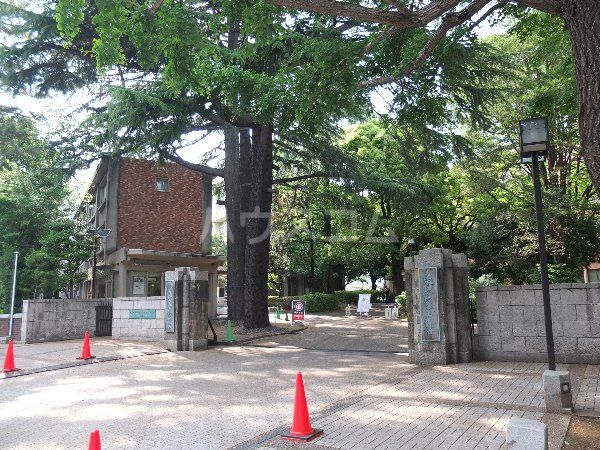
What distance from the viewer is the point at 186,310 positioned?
14.2 meters

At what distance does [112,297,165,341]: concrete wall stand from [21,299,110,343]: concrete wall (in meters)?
1.17

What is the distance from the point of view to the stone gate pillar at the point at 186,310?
14227mm

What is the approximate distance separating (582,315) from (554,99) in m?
5.58

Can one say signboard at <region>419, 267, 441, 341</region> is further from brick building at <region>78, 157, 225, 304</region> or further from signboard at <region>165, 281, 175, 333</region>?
brick building at <region>78, 157, 225, 304</region>

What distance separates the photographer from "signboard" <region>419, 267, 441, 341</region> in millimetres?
10750

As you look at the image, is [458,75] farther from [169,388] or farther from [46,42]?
[46,42]

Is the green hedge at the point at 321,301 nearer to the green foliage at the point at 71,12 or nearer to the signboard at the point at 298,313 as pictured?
the signboard at the point at 298,313

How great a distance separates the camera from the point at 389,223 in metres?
30.6

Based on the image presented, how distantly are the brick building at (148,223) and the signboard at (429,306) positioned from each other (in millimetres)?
16009

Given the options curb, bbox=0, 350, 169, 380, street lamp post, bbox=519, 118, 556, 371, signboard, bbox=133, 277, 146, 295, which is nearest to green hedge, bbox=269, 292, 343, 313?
signboard, bbox=133, 277, 146, 295

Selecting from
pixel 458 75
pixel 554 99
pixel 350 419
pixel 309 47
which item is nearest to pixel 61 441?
pixel 350 419

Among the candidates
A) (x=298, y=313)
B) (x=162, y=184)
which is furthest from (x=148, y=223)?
(x=298, y=313)

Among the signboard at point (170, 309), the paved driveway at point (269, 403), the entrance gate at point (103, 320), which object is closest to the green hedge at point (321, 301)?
the entrance gate at point (103, 320)

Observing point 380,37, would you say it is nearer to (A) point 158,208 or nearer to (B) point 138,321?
(B) point 138,321
